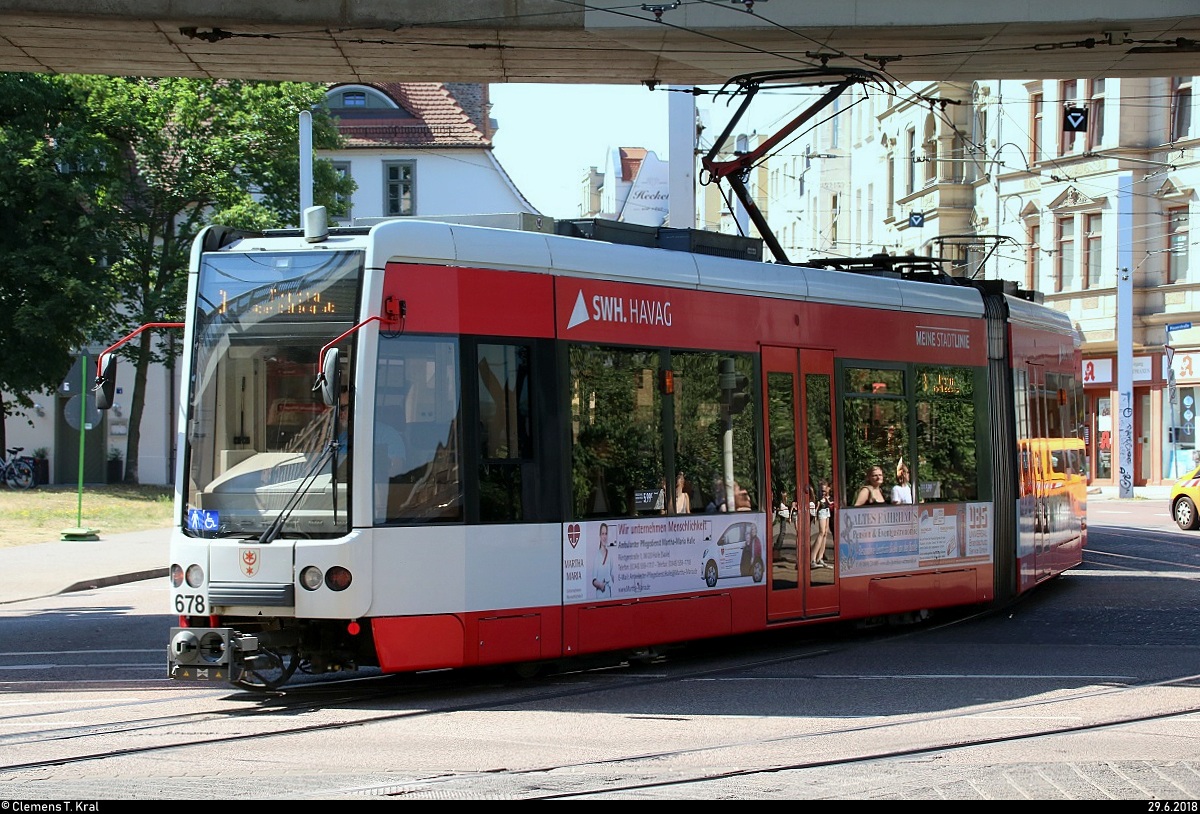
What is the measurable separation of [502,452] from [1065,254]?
40936 mm

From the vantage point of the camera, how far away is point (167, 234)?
44.0m

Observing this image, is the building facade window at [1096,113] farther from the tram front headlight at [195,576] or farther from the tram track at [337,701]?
the tram front headlight at [195,576]

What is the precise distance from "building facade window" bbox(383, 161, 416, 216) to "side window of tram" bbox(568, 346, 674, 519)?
1771 inches

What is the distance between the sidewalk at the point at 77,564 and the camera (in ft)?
65.0

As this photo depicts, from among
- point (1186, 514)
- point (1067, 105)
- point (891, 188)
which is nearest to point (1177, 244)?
point (1067, 105)

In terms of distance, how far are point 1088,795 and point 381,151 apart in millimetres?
50618

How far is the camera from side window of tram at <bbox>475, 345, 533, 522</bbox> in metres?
10.3

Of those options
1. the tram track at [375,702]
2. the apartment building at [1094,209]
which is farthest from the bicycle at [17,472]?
the tram track at [375,702]

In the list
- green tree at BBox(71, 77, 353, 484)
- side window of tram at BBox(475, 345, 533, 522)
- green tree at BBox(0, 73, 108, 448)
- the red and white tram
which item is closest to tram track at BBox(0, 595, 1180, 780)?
the red and white tram

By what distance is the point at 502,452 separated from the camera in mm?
10391

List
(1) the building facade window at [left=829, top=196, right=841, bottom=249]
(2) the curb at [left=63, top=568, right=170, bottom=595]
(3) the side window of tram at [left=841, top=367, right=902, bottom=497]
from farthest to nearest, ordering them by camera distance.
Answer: (1) the building facade window at [left=829, top=196, right=841, bottom=249], (2) the curb at [left=63, top=568, right=170, bottom=595], (3) the side window of tram at [left=841, top=367, right=902, bottom=497]

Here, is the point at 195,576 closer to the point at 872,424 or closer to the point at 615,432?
the point at 615,432

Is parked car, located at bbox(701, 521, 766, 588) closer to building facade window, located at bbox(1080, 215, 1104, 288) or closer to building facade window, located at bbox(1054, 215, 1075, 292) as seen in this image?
building facade window, located at bbox(1080, 215, 1104, 288)

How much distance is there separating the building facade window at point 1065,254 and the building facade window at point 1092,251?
676 mm
